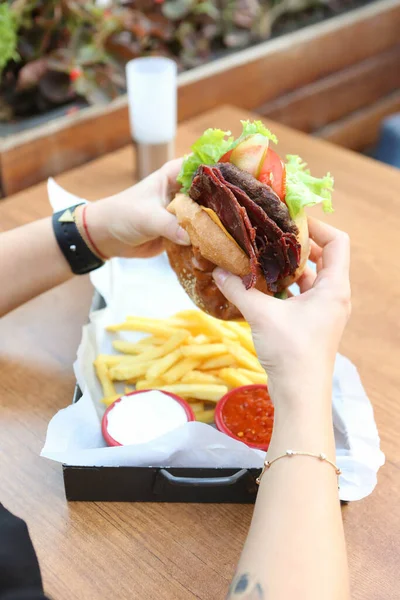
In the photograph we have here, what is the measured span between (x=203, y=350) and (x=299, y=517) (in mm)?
590

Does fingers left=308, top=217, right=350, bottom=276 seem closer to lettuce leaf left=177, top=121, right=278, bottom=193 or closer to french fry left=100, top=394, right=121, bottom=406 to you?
lettuce leaf left=177, top=121, right=278, bottom=193

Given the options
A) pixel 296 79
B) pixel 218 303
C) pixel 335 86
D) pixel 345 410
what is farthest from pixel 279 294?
pixel 335 86

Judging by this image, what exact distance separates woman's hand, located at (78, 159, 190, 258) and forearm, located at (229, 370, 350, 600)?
54 cm

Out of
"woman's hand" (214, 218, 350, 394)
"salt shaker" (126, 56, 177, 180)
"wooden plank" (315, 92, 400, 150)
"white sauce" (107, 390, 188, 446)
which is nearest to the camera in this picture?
"woman's hand" (214, 218, 350, 394)

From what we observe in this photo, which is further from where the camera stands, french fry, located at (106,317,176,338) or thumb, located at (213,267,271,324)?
french fry, located at (106,317,176,338)

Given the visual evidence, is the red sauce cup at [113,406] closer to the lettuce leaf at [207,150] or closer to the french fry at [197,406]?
the french fry at [197,406]

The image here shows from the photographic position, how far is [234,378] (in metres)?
1.46

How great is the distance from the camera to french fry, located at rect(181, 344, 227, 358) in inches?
59.3

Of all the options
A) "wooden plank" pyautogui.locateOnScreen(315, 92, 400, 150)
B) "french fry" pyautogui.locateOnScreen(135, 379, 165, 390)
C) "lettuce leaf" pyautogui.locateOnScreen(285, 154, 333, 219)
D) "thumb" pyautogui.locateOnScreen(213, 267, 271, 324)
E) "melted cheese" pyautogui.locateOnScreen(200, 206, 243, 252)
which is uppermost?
"lettuce leaf" pyautogui.locateOnScreen(285, 154, 333, 219)

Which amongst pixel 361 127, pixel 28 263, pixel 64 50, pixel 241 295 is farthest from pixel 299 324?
pixel 361 127

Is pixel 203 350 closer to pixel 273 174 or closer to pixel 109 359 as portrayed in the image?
pixel 109 359

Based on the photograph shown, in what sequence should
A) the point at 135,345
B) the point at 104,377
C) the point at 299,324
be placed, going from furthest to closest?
the point at 135,345
the point at 104,377
the point at 299,324

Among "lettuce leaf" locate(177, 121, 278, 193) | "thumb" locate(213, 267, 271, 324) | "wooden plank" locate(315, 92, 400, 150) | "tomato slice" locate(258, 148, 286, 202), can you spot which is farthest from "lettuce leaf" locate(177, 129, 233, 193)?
"wooden plank" locate(315, 92, 400, 150)

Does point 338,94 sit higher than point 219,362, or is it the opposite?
point 219,362
